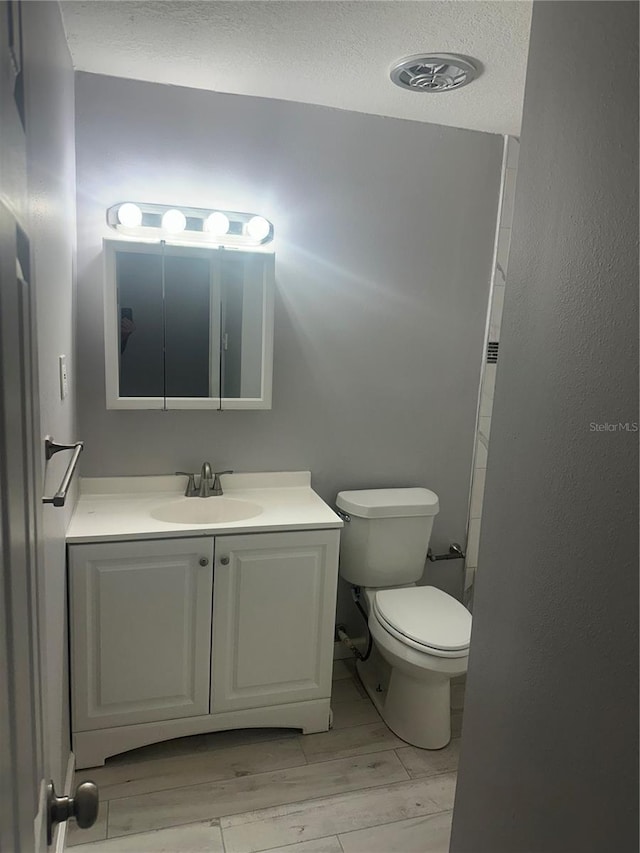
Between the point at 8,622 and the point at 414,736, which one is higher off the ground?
the point at 8,622

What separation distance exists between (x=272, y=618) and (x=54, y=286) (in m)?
1.26

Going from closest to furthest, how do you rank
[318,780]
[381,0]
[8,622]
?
[8,622] → [381,0] → [318,780]

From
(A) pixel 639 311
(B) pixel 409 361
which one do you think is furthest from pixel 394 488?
(A) pixel 639 311

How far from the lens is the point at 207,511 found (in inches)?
86.4

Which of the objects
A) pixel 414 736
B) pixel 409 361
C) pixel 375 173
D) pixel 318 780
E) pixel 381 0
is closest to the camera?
pixel 381 0

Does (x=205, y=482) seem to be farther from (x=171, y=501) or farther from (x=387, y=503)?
(x=387, y=503)

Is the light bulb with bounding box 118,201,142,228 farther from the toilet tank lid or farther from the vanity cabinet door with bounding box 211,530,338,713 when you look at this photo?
the toilet tank lid

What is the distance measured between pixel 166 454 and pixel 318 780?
1.24 metres

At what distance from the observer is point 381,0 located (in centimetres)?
143

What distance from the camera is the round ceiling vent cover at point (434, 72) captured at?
5.61 ft

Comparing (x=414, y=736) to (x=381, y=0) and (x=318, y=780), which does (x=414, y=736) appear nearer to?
(x=318, y=780)

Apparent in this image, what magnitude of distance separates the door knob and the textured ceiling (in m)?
1.69

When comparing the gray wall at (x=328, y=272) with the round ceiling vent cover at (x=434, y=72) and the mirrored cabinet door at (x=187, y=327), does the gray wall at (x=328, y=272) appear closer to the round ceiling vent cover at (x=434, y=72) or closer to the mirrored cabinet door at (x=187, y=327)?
the mirrored cabinet door at (x=187, y=327)

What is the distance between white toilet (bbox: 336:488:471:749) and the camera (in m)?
1.99
